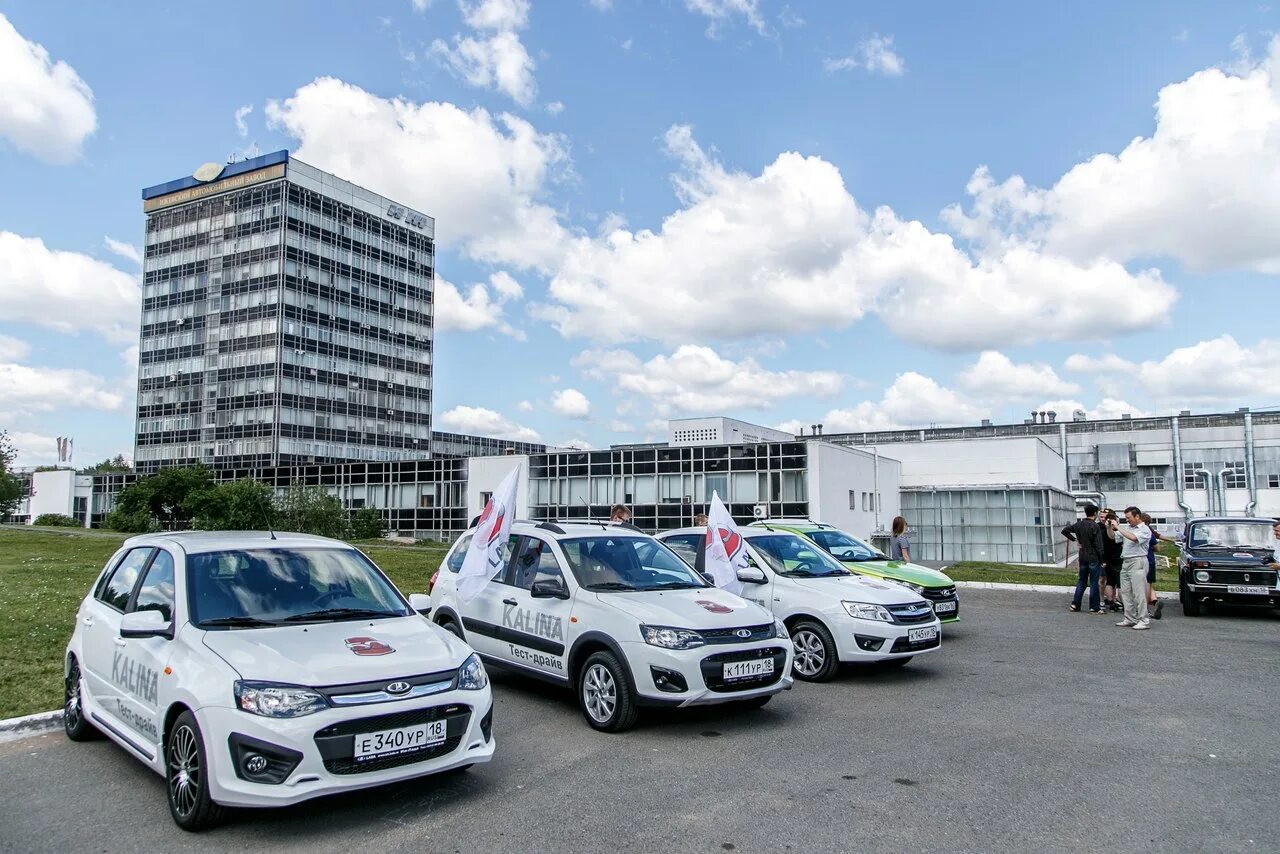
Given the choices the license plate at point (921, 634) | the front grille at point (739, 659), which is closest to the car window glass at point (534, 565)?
the front grille at point (739, 659)

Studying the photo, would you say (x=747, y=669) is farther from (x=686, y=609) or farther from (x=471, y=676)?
(x=471, y=676)

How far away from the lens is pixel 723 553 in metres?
9.36

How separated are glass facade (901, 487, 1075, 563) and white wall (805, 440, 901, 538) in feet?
5.47

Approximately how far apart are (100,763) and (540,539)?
3.87 metres

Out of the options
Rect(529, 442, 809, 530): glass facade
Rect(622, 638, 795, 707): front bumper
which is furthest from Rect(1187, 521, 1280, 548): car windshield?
Rect(529, 442, 809, 530): glass facade

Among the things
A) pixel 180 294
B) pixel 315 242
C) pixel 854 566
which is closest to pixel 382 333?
pixel 315 242

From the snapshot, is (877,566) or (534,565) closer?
(534,565)

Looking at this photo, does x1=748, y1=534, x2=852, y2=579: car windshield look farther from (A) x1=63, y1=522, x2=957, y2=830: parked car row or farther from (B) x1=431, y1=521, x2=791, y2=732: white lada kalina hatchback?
Result: (B) x1=431, y1=521, x2=791, y2=732: white lada kalina hatchback

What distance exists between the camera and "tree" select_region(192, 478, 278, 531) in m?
41.4

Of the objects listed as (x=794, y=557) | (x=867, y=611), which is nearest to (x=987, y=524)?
(x=794, y=557)

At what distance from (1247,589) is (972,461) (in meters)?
31.3

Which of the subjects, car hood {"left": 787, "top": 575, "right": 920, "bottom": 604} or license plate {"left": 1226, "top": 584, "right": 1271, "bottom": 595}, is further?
license plate {"left": 1226, "top": 584, "right": 1271, "bottom": 595}

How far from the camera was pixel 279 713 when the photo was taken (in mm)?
4566

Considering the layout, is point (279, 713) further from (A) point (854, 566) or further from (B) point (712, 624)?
(A) point (854, 566)
